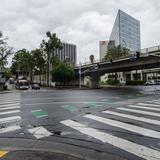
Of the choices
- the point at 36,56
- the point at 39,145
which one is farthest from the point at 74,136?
the point at 36,56

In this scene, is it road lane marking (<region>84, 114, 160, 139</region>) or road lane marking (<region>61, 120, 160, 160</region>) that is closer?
road lane marking (<region>61, 120, 160, 160</region>)

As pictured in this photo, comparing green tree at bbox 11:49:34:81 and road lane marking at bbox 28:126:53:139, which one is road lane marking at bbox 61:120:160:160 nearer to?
road lane marking at bbox 28:126:53:139

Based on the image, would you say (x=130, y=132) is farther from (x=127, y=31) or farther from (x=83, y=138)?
(x=127, y=31)

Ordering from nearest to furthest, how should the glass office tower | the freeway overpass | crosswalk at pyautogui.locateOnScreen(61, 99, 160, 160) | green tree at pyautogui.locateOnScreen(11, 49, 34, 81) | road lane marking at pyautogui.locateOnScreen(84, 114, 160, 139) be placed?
crosswalk at pyautogui.locateOnScreen(61, 99, 160, 160), road lane marking at pyautogui.locateOnScreen(84, 114, 160, 139), the freeway overpass, green tree at pyautogui.locateOnScreen(11, 49, 34, 81), the glass office tower

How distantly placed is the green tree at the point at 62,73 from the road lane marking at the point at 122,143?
2800 inches

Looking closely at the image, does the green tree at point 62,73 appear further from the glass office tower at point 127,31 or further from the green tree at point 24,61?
the glass office tower at point 127,31

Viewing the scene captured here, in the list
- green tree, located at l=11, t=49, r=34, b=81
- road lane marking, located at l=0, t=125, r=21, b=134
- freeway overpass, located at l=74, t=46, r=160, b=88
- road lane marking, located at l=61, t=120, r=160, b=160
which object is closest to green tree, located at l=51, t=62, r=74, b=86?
freeway overpass, located at l=74, t=46, r=160, b=88

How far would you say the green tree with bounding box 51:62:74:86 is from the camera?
269 ft

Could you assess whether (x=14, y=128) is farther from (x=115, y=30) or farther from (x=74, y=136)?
(x=115, y=30)

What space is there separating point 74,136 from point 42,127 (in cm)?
224

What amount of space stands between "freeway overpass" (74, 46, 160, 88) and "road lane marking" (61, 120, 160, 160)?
32.2 meters

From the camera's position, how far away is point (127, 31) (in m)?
138

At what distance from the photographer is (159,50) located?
44094 millimetres

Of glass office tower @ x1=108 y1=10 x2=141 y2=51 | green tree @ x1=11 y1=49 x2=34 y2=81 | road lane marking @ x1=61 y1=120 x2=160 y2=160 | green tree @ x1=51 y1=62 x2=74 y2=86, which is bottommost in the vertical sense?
road lane marking @ x1=61 y1=120 x2=160 y2=160
